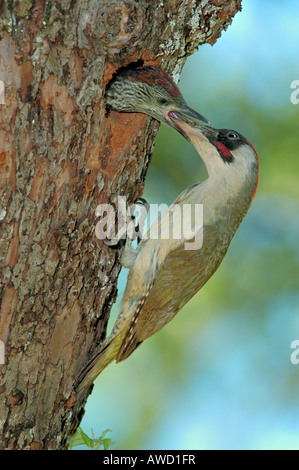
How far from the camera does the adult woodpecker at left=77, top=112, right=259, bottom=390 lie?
313 cm

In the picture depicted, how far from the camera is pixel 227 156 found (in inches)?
128

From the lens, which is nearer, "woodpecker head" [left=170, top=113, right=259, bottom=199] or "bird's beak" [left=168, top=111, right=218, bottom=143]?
"bird's beak" [left=168, top=111, right=218, bottom=143]

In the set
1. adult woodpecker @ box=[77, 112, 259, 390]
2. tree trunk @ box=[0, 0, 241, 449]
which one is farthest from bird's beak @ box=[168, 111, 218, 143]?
tree trunk @ box=[0, 0, 241, 449]

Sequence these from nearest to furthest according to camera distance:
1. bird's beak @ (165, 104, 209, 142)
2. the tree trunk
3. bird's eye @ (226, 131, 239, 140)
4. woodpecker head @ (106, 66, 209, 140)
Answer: the tree trunk, woodpecker head @ (106, 66, 209, 140), bird's beak @ (165, 104, 209, 142), bird's eye @ (226, 131, 239, 140)

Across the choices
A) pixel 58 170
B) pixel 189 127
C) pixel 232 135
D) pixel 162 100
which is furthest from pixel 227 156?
pixel 58 170

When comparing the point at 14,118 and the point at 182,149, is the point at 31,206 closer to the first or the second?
the point at 14,118

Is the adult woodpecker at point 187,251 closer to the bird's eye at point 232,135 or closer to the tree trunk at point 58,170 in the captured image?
the bird's eye at point 232,135

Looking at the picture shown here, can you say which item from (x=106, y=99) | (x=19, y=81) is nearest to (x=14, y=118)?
(x=19, y=81)

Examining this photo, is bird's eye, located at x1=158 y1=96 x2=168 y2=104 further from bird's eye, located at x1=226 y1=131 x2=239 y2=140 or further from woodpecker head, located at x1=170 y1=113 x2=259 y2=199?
bird's eye, located at x1=226 y1=131 x2=239 y2=140

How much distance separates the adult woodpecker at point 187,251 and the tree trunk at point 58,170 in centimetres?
31

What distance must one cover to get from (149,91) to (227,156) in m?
0.57

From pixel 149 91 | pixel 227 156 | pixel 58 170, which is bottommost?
pixel 58 170

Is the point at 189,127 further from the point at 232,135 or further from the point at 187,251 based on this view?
the point at 187,251

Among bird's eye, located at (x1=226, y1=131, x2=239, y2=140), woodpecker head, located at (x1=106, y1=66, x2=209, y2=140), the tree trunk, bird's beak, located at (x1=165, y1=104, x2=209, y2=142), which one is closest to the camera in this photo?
the tree trunk
